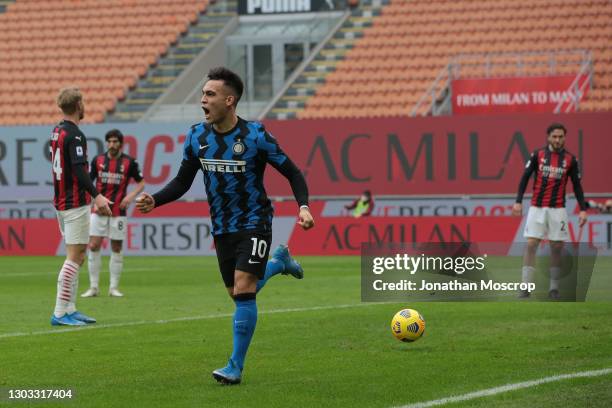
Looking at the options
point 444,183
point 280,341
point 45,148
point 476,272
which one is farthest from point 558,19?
point 280,341

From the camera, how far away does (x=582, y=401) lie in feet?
23.2

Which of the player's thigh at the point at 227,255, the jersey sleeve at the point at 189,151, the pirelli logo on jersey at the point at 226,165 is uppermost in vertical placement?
the jersey sleeve at the point at 189,151

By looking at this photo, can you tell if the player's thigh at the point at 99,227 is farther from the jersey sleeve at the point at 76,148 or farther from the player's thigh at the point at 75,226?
the jersey sleeve at the point at 76,148

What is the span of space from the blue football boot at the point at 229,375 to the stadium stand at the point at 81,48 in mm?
25711

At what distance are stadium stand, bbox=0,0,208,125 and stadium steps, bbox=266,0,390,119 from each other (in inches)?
195

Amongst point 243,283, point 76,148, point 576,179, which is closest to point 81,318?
point 76,148

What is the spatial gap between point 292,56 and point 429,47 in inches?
168

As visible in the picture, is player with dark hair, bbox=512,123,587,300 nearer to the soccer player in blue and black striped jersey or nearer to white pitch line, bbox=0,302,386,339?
white pitch line, bbox=0,302,386,339

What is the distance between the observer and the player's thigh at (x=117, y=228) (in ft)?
54.7

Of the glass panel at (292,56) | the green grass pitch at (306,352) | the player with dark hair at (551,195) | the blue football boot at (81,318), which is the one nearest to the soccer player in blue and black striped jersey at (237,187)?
A: the green grass pitch at (306,352)

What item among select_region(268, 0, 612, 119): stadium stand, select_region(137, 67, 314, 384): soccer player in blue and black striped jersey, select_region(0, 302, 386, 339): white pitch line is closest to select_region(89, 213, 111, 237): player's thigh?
select_region(0, 302, 386, 339): white pitch line

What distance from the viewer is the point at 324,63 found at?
32812 mm

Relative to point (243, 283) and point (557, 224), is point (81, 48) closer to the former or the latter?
point (557, 224)

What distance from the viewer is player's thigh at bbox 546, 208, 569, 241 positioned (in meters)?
15.0
